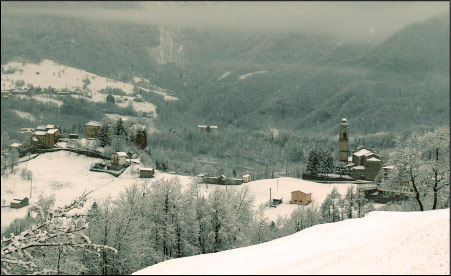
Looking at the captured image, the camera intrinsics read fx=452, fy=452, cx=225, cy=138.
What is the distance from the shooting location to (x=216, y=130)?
13638cm

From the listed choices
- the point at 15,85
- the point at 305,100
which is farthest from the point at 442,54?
the point at 15,85

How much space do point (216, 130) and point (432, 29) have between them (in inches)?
3723

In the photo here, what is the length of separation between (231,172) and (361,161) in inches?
876

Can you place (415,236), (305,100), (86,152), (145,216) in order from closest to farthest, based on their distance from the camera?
(415,236) → (145,216) → (86,152) → (305,100)

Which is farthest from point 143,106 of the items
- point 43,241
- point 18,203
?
point 43,241

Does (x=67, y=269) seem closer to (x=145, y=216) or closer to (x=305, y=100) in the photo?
(x=145, y=216)

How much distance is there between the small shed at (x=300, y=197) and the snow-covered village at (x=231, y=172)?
0.17m

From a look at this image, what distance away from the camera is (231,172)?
261 feet

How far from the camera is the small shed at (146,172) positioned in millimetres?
67688

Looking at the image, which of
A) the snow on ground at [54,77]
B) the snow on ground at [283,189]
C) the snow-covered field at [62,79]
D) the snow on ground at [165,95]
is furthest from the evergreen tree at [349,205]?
the snow on ground at [165,95]

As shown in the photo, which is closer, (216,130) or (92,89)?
(216,130)

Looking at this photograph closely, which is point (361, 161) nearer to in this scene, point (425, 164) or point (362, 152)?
point (362, 152)

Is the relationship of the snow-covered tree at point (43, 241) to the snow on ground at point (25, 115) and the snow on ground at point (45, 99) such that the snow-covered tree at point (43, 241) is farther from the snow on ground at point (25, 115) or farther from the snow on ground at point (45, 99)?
the snow on ground at point (45, 99)

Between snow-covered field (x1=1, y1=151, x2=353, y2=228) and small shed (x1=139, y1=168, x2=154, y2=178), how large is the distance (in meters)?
0.92
